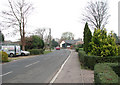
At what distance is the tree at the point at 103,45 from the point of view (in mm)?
11070

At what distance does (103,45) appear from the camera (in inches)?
448

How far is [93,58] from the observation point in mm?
10883

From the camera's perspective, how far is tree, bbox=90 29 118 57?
1107 cm

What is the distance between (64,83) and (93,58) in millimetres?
4482

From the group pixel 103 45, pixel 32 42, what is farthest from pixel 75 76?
pixel 32 42

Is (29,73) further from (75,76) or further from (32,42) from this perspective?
(32,42)

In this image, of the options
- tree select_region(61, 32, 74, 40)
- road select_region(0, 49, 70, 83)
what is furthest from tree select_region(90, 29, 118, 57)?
tree select_region(61, 32, 74, 40)

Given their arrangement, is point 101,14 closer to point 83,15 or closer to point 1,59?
point 83,15

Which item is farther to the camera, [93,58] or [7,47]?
[7,47]

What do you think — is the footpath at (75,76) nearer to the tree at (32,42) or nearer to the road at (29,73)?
the road at (29,73)

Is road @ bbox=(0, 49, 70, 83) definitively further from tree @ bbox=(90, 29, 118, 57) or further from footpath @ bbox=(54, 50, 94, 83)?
tree @ bbox=(90, 29, 118, 57)

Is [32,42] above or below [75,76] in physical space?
above

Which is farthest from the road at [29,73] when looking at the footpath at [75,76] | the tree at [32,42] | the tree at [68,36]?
the tree at [68,36]

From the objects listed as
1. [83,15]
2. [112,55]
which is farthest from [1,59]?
[83,15]
